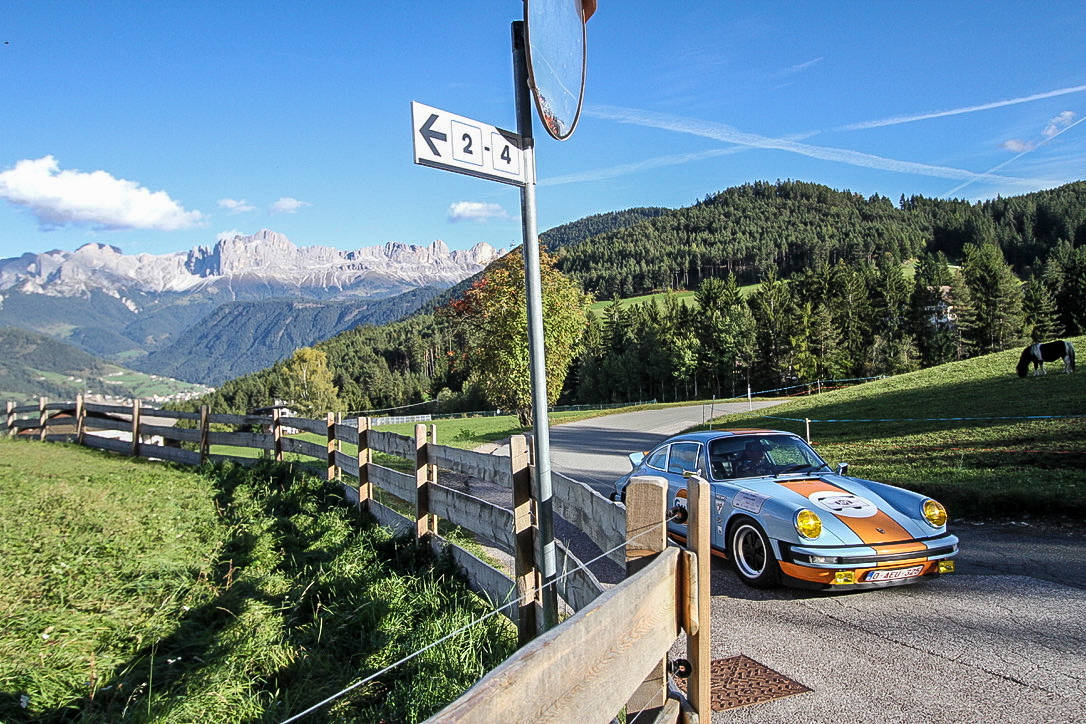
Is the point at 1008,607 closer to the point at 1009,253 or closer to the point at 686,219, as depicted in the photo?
the point at 1009,253

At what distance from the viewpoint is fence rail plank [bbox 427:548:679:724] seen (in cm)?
129

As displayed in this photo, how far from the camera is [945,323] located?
74625 millimetres

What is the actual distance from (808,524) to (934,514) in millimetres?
1272

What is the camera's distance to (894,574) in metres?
5.47

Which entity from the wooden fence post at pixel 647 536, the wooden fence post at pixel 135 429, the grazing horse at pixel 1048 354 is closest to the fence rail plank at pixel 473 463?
the wooden fence post at pixel 647 536

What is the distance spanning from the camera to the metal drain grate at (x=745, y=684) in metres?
3.83

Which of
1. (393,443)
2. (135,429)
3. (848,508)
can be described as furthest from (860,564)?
(135,429)

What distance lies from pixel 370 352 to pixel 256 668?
146487mm

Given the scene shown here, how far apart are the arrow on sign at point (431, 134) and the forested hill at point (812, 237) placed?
97377 mm

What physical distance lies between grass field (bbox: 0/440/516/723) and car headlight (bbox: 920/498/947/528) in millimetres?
3861

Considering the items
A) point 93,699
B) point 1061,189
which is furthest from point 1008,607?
point 1061,189

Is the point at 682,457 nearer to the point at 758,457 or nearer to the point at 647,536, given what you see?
the point at 758,457

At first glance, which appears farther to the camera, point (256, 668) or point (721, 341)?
point (721, 341)

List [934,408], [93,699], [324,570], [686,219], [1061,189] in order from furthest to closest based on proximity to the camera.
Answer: [686,219]
[1061,189]
[934,408]
[324,570]
[93,699]
